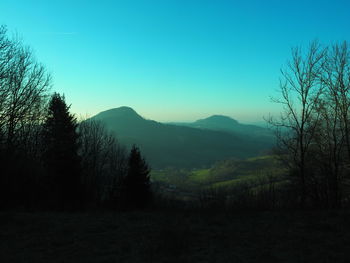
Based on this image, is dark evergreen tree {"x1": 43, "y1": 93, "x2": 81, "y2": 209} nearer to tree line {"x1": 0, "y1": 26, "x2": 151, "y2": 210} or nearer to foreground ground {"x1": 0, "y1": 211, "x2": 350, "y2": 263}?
tree line {"x1": 0, "y1": 26, "x2": 151, "y2": 210}

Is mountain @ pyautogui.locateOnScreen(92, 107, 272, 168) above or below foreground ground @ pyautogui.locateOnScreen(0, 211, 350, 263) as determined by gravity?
above

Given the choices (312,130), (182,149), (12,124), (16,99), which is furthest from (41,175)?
(182,149)

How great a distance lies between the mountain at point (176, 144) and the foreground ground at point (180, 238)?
112 metres

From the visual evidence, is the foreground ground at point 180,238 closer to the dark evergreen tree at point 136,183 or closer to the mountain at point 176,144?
the dark evergreen tree at point 136,183

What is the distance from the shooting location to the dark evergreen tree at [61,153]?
645 inches

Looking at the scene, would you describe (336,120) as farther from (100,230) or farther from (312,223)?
(100,230)

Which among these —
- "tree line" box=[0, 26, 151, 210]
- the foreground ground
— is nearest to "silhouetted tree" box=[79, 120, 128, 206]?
"tree line" box=[0, 26, 151, 210]

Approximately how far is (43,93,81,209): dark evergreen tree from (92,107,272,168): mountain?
100 m

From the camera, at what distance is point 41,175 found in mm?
14961

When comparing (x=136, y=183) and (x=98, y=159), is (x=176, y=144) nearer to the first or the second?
(x=98, y=159)

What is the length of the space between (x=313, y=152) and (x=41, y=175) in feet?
64.0

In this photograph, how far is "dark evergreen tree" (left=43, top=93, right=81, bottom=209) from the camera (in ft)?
53.8

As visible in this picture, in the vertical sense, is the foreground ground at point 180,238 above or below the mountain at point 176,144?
below

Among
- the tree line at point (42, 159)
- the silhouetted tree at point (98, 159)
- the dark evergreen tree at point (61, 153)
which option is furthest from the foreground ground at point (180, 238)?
the silhouetted tree at point (98, 159)
